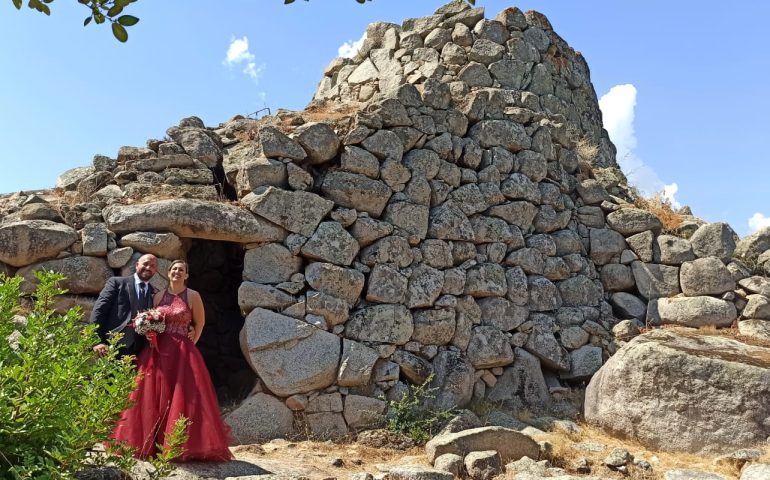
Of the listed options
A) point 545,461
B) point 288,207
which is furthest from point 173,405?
point 545,461

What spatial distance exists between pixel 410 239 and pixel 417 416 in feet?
6.42

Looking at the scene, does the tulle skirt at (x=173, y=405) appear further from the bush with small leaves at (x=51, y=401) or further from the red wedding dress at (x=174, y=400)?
the bush with small leaves at (x=51, y=401)

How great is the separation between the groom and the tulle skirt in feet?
0.81

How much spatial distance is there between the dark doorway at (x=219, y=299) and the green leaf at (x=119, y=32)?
581 cm

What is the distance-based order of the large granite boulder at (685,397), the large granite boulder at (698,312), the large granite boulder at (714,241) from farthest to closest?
the large granite boulder at (714,241)
the large granite boulder at (698,312)
the large granite boulder at (685,397)

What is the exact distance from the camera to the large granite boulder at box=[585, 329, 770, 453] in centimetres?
565

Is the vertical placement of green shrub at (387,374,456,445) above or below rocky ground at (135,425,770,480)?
above

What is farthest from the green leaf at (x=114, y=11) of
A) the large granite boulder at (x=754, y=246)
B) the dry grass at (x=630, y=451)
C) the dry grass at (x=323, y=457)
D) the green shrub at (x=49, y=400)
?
the large granite boulder at (x=754, y=246)

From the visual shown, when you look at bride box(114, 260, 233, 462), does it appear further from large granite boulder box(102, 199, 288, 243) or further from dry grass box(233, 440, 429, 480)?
large granite boulder box(102, 199, 288, 243)

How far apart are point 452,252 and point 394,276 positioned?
2.87ft

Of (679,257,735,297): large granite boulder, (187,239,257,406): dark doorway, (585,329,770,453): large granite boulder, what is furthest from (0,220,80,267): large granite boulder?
(679,257,735,297): large granite boulder

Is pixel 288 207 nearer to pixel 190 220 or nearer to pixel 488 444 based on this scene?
pixel 190 220

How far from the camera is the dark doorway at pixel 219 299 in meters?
8.45

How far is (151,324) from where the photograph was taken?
457cm
